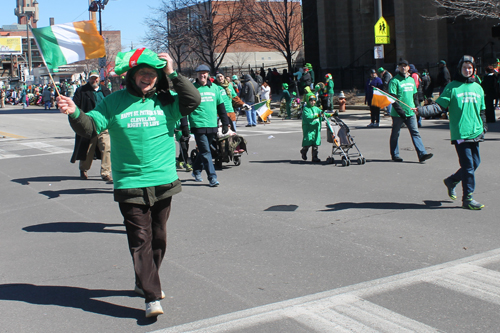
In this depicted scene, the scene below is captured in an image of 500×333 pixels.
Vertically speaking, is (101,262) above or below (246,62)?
below

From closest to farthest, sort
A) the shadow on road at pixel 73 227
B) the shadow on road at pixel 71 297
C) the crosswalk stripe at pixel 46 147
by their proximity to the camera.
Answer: the shadow on road at pixel 71 297
the shadow on road at pixel 73 227
the crosswalk stripe at pixel 46 147

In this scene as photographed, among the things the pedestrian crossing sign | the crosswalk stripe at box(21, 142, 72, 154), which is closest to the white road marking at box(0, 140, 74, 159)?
the crosswalk stripe at box(21, 142, 72, 154)

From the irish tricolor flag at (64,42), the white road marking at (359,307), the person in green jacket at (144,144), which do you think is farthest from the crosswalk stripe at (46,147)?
the white road marking at (359,307)

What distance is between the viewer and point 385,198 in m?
8.64

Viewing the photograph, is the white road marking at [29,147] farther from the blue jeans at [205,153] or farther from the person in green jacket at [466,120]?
the person in green jacket at [466,120]

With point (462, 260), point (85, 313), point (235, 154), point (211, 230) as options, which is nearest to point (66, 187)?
point (235, 154)

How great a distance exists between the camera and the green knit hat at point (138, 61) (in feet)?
14.4

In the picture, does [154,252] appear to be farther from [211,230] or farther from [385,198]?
[385,198]

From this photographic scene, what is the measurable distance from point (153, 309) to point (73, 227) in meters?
3.50

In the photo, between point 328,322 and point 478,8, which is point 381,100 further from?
point 478,8

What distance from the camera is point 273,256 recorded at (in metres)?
5.98

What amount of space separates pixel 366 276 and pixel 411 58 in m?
30.1

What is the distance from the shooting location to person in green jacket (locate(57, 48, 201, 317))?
445 cm

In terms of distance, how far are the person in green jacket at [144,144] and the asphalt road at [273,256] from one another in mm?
513
